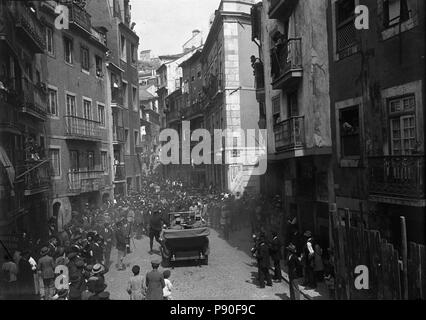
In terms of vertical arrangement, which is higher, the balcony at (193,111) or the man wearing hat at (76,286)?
the balcony at (193,111)

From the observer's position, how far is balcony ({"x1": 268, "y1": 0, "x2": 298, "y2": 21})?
15289 millimetres

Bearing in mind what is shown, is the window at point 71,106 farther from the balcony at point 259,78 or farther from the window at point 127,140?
the balcony at point 259,78

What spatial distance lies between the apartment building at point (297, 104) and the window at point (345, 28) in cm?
85

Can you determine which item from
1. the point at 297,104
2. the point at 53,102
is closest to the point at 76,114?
the point at 53,102

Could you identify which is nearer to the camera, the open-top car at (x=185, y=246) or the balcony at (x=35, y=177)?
the balcony at (x=35, y=177)

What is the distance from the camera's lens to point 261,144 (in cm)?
1563

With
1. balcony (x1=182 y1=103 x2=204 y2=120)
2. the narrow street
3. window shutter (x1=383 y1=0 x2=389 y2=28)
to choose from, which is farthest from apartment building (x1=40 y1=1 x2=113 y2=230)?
window shutter (x1=383 y1=0 x2=389 y2=28)

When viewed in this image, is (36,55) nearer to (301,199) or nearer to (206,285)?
(206,285)

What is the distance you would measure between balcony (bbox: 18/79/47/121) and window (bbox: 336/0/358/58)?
890cm

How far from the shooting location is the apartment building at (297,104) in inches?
537

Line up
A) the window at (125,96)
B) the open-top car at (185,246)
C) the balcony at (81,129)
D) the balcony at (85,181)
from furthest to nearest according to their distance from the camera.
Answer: the open-top car at (185,246)
the window at (125,96)
the balcony at (85,181)
the balcony at (81,129)

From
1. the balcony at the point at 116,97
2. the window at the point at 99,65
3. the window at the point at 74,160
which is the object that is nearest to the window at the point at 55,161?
the window at the point at 74,160

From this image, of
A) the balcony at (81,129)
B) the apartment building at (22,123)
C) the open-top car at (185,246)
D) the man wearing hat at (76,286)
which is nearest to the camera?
the man wearing hat at (76,286)
